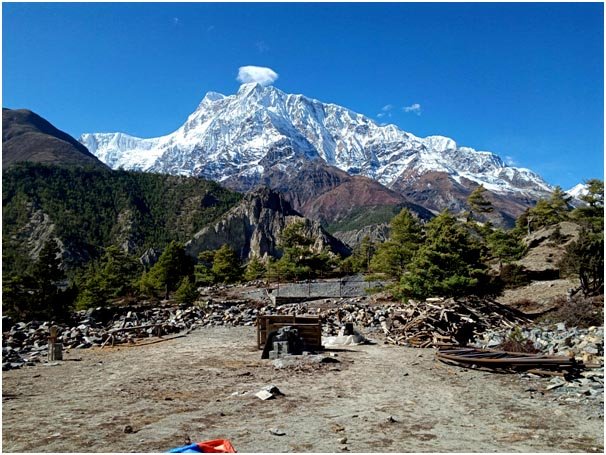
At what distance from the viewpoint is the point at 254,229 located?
571 feet

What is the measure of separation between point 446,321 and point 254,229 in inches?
6138

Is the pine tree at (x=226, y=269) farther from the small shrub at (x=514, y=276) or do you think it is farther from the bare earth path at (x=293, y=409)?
the bare earth path at (x=293, y=409)

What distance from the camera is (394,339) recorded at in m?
19.5

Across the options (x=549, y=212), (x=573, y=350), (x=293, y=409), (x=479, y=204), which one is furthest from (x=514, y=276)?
(x=549, y=212)

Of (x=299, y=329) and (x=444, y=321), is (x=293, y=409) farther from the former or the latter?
(x=444, y=321)

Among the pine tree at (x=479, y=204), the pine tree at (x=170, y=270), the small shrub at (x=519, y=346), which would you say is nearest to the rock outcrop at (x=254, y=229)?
the pine tree at (x=479, y=204)

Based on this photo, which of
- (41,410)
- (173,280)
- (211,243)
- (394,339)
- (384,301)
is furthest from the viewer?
(211,243)

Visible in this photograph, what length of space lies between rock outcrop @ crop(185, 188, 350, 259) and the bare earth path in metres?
133

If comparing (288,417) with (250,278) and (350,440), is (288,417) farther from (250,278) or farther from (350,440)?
(250,278)

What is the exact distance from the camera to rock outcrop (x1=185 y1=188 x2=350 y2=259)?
513 feet

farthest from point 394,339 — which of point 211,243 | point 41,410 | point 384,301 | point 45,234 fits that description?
point 45,234

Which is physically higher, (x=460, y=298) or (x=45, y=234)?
(x=45, y=234)

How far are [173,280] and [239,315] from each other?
22284 mm

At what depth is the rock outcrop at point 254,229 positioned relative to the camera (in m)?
156
